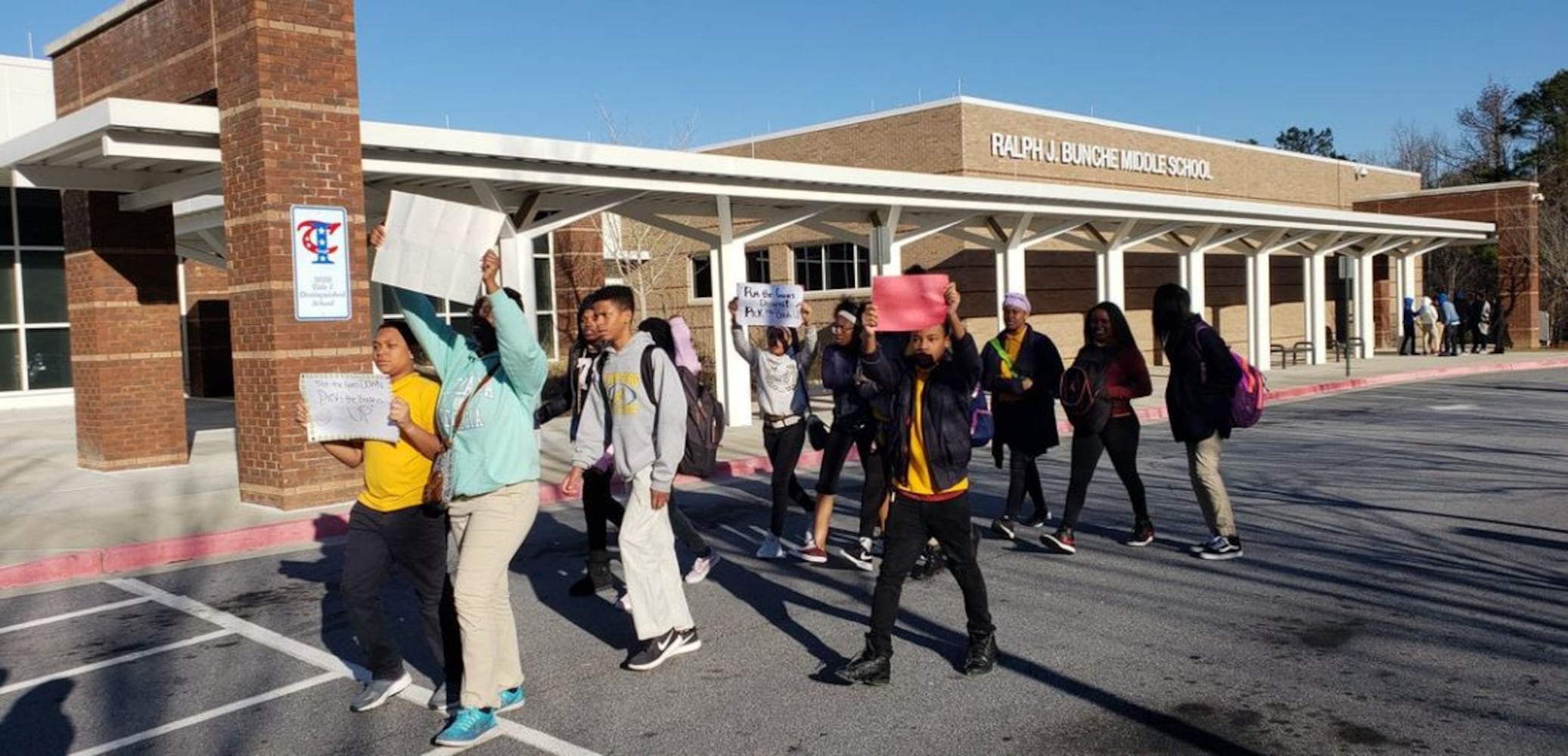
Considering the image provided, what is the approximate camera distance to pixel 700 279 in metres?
33.0

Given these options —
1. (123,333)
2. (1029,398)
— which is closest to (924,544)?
(1029,398)

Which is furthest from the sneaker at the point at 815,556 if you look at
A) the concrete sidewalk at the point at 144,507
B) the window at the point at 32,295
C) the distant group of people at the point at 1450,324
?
the distant group of people at the point at 1450,324

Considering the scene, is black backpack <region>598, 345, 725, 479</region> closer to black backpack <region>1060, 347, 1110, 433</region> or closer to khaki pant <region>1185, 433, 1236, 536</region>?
black backpack <region>1060, 347, 1110, 433</region>

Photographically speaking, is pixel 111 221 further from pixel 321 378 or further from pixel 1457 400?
pixel 1457 400

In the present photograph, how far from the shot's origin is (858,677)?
548cm

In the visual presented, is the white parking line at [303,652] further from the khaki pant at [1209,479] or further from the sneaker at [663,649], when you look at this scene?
the khaki pant at [1209,479]

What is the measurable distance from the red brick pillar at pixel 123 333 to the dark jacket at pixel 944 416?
1173cm

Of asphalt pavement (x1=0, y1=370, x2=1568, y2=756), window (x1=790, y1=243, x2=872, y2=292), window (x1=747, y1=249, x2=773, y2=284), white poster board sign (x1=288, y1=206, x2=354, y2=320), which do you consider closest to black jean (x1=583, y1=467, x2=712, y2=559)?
asphalt pavement (x1=0, y1=370, x2=1568, y2=756)

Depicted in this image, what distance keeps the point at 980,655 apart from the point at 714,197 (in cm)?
1291

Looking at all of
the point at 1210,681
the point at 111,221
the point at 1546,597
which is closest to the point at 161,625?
the point at 1210,681

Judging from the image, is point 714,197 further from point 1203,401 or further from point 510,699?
point 510,699

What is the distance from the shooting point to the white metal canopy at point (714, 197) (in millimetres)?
12303

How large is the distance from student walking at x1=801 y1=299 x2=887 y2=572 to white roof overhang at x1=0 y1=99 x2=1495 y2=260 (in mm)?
6797

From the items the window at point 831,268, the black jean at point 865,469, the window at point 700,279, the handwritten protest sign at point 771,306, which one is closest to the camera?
the black jean at point 865,469
